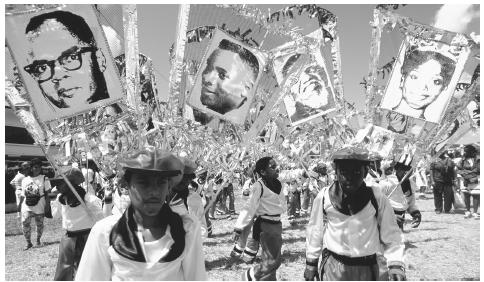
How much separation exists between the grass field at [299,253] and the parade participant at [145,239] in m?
4.05

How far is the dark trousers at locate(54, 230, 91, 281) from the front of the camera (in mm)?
4367

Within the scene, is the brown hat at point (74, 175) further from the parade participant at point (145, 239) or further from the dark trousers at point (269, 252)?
the parade participant at point (145, 239)

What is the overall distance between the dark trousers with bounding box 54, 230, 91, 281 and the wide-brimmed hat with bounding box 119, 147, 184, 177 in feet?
10.1

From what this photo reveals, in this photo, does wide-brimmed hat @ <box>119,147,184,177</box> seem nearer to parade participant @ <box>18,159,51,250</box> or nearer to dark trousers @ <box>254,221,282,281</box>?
dark trousers @ <box>254,221,282,281</box>

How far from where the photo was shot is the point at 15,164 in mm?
15742

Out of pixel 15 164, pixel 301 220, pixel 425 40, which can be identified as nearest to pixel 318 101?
pixel 425 40

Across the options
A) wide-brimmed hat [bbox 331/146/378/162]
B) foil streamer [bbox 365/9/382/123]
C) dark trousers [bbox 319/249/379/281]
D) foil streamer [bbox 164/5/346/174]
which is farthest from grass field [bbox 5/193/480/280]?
wide-brimmed hat [bbox 331/146/378/162]

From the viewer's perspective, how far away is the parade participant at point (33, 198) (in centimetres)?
764

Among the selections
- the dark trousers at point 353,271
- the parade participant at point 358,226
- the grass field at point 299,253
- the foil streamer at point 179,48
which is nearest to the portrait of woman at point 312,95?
the grass field at point 299,253

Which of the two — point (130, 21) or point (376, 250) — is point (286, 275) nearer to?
point (376, 250)

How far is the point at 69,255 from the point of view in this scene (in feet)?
14.6

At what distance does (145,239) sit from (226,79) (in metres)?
2.97

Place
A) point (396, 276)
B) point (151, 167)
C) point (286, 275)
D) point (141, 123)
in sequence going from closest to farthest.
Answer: point (151, 167) → point (396, 276) → point (141, 123) → point (286, 275)

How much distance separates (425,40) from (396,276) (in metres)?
2.95
